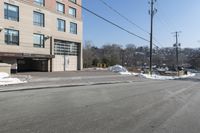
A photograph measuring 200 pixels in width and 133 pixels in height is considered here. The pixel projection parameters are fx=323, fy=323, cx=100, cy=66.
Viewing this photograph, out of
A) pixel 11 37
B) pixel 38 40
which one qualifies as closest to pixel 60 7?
pixel 38 40

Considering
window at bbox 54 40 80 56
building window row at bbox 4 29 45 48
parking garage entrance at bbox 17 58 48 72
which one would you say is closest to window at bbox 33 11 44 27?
building window row at bbox 4 29 45 48

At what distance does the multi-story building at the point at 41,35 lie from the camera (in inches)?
1619

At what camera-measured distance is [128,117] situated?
34.4 feet

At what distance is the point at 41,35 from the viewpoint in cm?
4703

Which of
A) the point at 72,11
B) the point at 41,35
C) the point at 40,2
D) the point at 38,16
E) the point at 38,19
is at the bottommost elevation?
the point at 41,35

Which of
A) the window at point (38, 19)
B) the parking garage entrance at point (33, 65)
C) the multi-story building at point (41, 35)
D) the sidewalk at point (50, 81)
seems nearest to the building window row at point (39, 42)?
the multi-story building at point (41, 35)

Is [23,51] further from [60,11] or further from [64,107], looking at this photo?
[64,107]

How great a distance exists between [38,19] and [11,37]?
20.8 feet

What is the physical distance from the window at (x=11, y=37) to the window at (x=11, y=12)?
1682mm

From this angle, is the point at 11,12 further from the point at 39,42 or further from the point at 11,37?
the point at 39,42

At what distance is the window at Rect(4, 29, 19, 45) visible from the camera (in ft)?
134

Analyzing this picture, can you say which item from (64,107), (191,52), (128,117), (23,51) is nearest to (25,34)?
(23,51)

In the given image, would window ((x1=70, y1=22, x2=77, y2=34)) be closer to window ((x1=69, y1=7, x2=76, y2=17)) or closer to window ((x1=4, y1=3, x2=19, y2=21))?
window ((x1=69, y1=7, x2=76, y2=17))

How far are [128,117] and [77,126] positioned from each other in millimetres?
2306
